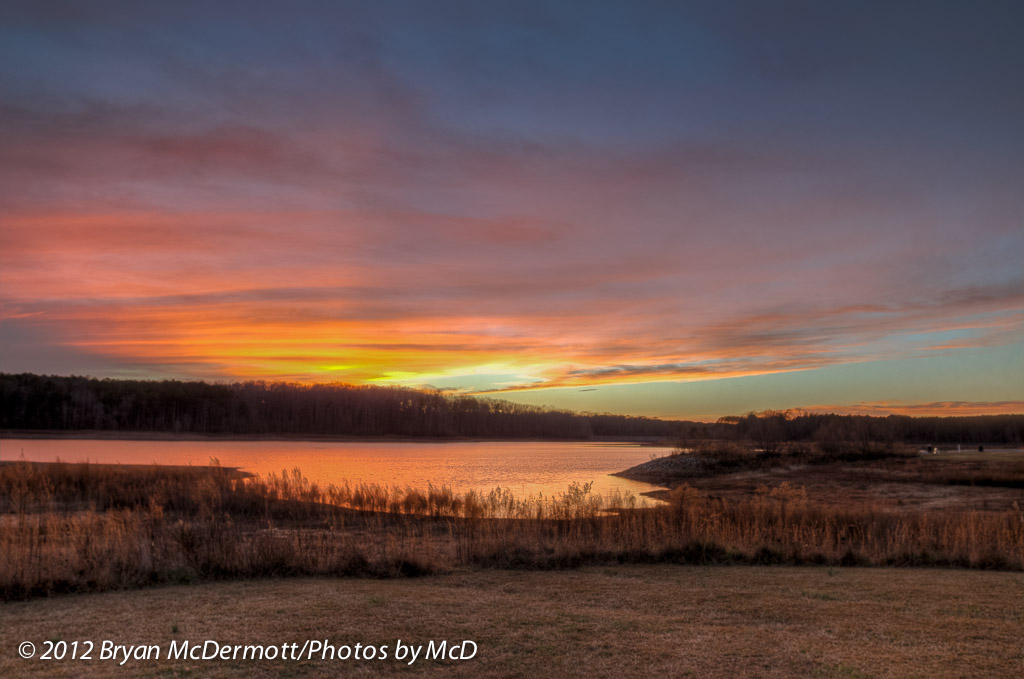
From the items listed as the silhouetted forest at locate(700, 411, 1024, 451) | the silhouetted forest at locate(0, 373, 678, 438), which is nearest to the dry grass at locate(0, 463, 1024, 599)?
the silhouetted forest at locate(700, 411, 1024, 451)

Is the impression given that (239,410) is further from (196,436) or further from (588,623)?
(588,623)

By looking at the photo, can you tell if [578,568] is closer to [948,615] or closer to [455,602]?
[455,602]

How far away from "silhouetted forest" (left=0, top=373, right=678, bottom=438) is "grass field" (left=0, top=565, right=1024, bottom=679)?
12061 centimetres

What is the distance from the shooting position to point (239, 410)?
426ft

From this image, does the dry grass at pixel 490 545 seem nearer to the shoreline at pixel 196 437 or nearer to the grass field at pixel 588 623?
the grass field at pixel 588 623

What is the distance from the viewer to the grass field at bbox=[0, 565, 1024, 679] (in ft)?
23.5

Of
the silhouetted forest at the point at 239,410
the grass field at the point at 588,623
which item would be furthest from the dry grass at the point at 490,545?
the silhouetted forest at the point at 239,410

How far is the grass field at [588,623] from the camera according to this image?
23.5ft

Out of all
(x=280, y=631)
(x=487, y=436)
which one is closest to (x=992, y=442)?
(x=487, y=436)

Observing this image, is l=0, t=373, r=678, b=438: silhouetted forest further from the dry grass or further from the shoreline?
the dry grass

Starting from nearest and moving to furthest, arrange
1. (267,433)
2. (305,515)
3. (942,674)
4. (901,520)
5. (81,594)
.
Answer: (942,674) → (81,594) → (901,520) → (305,515) → (267,433)

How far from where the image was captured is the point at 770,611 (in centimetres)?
959

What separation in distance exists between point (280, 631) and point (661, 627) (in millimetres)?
4907

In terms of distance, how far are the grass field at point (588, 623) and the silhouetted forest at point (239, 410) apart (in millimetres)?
120607
